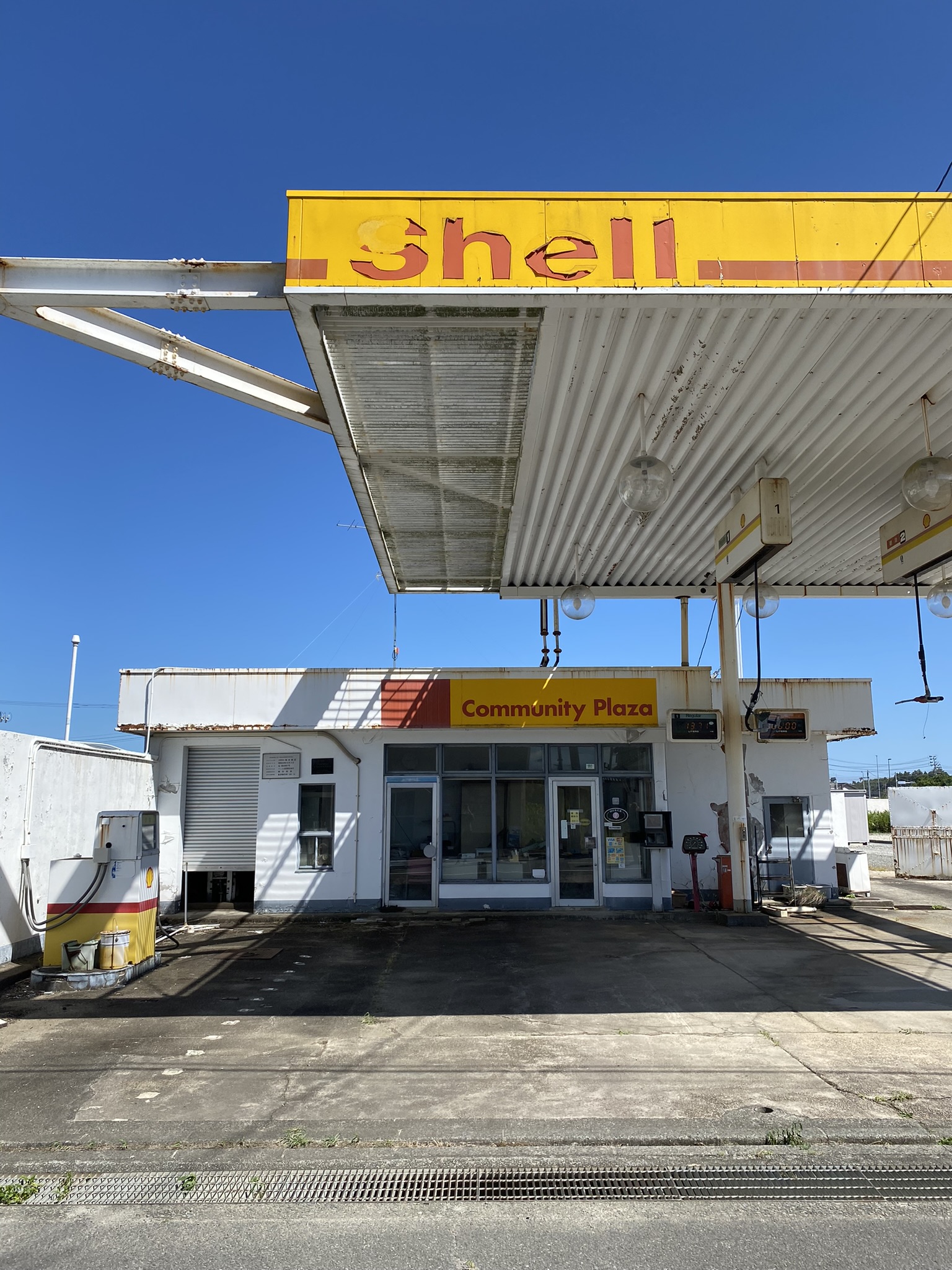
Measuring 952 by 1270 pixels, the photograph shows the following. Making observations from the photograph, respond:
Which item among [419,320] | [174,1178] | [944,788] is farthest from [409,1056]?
[944,788]

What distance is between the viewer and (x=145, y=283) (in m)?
7.08

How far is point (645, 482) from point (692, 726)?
20.9 feet

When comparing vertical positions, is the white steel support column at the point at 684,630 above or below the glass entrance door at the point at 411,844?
above

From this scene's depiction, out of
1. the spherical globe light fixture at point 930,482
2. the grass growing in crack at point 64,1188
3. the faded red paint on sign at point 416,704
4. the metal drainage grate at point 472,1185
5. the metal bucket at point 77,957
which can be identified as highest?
the spherical globe light fixture at point 930,482

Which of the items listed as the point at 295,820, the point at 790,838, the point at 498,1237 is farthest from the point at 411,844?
the point at 498,1237

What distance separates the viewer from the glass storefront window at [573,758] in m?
15.0

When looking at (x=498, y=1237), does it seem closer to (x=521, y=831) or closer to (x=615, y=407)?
(x=615, y=407)

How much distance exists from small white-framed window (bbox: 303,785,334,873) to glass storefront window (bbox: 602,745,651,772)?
4974mm

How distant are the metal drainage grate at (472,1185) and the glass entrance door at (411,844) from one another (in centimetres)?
1002

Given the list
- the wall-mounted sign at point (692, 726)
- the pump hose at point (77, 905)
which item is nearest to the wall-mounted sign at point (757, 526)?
the wall-mounted sign at point (692, 726)

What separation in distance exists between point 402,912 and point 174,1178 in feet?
32.2

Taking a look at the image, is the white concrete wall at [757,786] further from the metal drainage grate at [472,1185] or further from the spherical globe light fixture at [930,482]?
the metal drainage grate at [472,1185]

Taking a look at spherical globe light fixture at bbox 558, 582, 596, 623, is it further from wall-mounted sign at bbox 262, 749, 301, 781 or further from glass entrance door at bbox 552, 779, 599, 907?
wall-mounted sign at bbox 262, 749, 301, 781

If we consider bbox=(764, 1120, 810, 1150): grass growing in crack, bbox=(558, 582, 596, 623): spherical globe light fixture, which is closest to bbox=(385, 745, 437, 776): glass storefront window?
Answer: bbox=(558, 582, 596, 623): spherical globe light fixture
